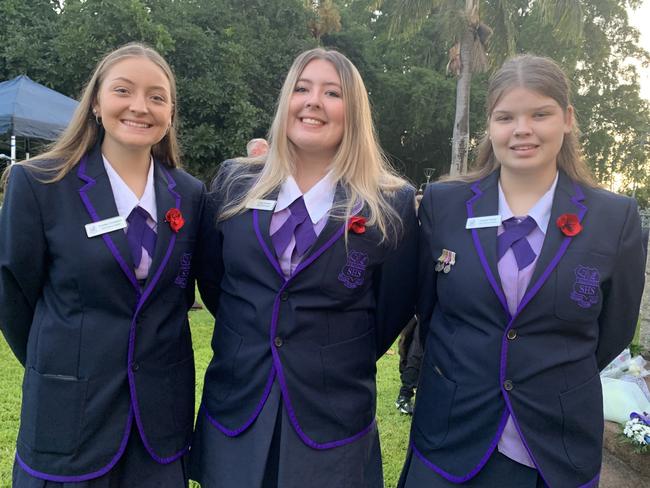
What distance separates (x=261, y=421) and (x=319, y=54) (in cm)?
144

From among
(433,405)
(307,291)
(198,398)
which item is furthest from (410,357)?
(307,291)

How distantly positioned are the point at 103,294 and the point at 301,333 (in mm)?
684

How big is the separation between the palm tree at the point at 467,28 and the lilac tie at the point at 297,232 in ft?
42.3

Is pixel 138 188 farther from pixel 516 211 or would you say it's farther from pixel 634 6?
pixel 634 6

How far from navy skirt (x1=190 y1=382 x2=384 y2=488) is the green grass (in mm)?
1758

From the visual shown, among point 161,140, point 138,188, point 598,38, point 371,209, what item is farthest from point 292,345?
point 598,38

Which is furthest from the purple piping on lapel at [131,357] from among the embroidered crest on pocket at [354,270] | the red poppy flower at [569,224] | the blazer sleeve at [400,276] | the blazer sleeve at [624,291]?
the blazer sleeve at [624,291]

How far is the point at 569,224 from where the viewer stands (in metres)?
1.93

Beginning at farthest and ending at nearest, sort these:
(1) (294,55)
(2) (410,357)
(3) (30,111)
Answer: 1. (1) (294,55)
2. (3) (30,111)
3. (2) (410,357)

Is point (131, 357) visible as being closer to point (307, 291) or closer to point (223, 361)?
point (223, 361)

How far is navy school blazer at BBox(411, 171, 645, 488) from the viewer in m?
1.87

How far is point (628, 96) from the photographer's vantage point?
23.6 meters

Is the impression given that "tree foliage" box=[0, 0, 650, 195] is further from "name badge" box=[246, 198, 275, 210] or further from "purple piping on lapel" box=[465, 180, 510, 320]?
"name badge" box=[246, 198, 275, 210]

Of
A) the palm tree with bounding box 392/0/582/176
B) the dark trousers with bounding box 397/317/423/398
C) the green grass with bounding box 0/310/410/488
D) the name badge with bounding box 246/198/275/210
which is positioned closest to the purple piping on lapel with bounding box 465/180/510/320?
the name badge with bounding box 246/198/275/210
